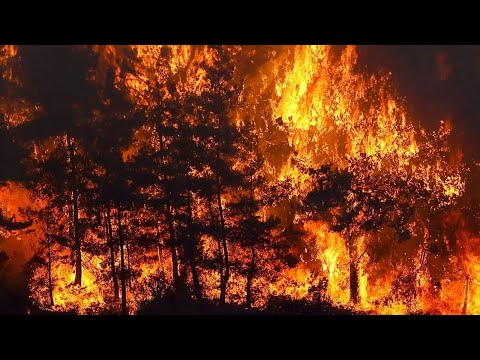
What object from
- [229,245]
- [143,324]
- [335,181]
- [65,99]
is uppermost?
[65,99]

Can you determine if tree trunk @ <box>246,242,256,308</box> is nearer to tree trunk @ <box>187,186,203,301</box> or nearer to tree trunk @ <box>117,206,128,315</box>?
tree trunk @ <box>187,186,203,301</box>

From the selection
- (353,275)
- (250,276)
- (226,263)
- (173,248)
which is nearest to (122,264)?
(173,248)

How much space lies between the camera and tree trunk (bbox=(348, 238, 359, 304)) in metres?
5.51

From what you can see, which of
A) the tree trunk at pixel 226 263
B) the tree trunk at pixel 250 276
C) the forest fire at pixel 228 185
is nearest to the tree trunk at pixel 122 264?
the forest fire at pixel 228 185

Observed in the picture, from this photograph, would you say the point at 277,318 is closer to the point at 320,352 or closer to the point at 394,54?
the point at 320,352

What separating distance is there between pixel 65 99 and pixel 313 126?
283cm

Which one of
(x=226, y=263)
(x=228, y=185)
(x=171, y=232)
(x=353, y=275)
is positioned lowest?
(x=353, y=275)

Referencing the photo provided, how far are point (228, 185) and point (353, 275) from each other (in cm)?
175

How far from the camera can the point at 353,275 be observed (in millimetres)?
5539

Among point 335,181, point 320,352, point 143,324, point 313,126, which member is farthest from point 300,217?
point 143,324

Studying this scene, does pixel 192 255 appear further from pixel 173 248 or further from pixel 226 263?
pixel 226 263

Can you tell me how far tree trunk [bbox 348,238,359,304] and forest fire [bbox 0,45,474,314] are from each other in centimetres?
2

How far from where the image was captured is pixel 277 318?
5.38 metres
